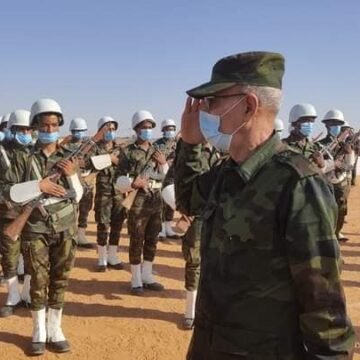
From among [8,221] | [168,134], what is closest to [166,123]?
[168,134]

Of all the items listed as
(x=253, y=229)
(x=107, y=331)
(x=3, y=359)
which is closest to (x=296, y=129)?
(x=107, y=331)

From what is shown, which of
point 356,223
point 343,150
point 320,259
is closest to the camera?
point 320,259

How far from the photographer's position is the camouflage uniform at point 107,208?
789 centimetres

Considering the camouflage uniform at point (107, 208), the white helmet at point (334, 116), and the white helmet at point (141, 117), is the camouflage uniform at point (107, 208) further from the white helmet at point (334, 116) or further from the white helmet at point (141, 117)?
the white helmet at point (334, 116)

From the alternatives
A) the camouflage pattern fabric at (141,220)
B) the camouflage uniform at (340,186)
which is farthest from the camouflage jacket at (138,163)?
the camouflage uniform at (340,186)

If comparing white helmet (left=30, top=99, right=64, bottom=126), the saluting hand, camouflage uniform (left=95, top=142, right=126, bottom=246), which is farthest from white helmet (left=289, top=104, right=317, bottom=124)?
the saluting hand

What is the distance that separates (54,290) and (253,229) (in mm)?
3529

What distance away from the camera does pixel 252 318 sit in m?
1.79

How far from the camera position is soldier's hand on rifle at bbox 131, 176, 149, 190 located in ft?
21.1

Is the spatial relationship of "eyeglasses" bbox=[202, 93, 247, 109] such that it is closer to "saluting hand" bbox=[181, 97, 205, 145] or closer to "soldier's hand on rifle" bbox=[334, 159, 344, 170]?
"saluting hand" bbox=[181, 97, 205, 145]

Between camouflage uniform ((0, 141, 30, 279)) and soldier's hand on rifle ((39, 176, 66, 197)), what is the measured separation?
72cm

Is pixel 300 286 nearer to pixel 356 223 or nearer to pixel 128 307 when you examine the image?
pixel 128 307

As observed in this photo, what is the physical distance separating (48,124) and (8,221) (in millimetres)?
2321

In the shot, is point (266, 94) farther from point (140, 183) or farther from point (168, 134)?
point (168, 134)
